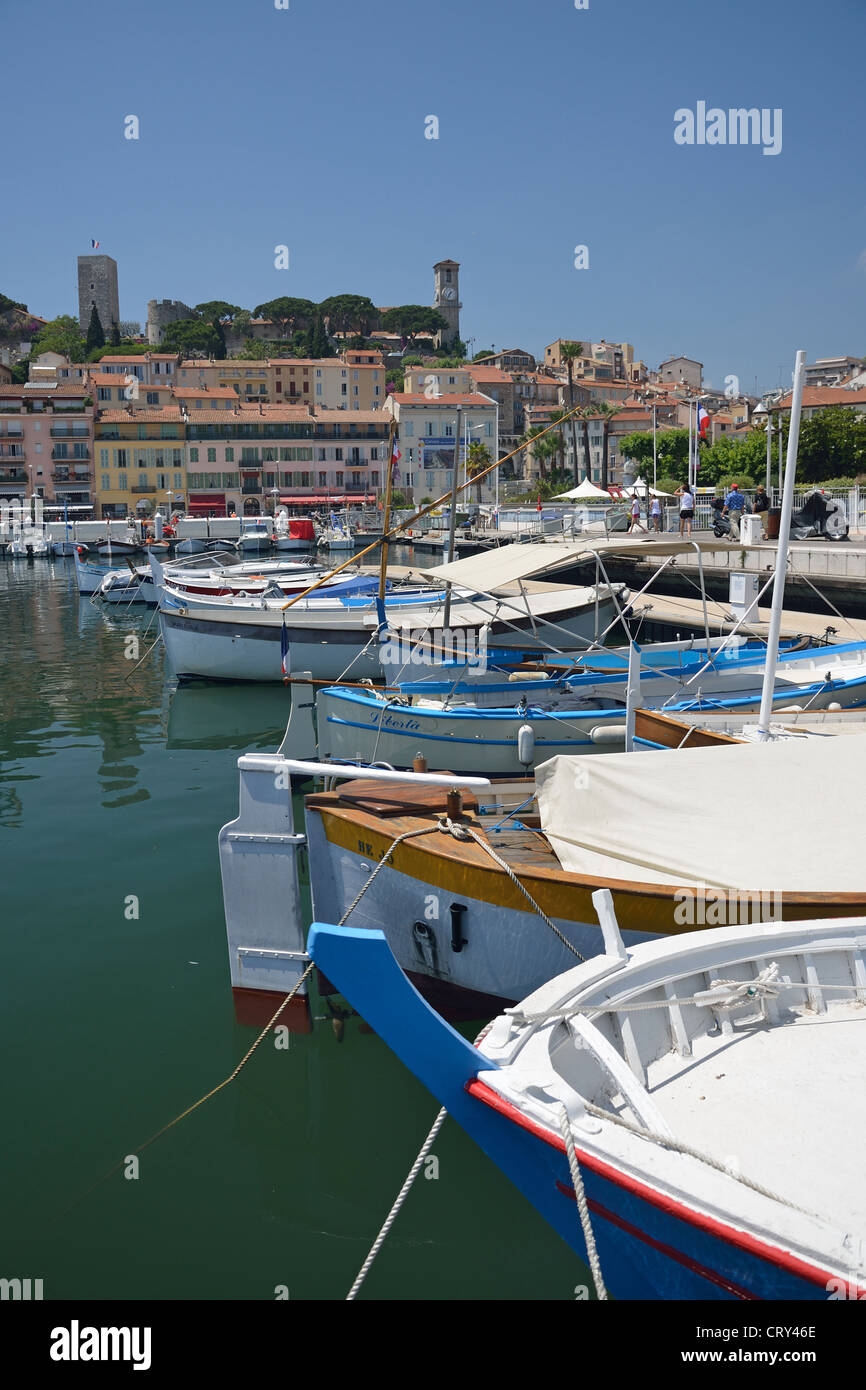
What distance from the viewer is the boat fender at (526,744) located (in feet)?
38.9

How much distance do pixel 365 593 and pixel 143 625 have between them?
1010 cm

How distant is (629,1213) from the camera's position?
3.83 meters

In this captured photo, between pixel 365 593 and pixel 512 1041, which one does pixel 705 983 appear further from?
pixel 365 593

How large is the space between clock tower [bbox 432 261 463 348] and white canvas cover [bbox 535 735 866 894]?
155 m

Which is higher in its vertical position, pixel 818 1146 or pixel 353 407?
pixel 353 407

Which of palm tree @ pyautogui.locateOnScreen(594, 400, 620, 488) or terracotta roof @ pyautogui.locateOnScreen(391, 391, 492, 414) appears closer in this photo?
terracotta roof @ pyautogui.locateOnScreen(391, 391, 492, 414)

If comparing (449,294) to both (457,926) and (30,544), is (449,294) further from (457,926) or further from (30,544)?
(457,926)

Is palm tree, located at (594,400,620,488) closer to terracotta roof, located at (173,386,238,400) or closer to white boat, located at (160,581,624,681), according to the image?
terracotta roof, located at (173,386,238,400)

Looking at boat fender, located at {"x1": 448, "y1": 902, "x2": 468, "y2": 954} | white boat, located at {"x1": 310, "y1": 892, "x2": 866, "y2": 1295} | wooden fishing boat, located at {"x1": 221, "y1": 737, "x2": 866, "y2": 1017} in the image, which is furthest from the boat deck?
boat fender, located at {"x1": 448, "y1": 902, "x2": 468, "y2": 954}

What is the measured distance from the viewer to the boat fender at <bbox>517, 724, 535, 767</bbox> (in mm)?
11844

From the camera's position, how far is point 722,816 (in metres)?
6.68

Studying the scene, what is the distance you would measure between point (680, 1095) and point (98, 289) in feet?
528

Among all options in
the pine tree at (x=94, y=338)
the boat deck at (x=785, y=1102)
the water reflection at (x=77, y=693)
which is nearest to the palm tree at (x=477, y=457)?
the water reflection at (x=77, y=693)

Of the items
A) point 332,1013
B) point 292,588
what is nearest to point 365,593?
point 292,588
